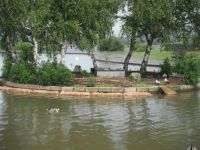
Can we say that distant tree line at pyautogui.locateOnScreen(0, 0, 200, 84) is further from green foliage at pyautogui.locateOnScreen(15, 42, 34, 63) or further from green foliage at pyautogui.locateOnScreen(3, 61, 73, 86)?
green foliage at pyautogui.locateOnScreen(3, 61, 73, 86)

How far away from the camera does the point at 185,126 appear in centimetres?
1983

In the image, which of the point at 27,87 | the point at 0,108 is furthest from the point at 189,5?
the point at 0,108

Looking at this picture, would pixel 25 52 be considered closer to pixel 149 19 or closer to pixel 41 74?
pixel 41 74

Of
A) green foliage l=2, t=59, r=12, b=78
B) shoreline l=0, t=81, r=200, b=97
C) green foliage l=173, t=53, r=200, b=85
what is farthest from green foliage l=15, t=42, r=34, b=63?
green foliage l=173, t=53, r=200, b=85

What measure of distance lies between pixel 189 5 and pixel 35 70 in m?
12.3

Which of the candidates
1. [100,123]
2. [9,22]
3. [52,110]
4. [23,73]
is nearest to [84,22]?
[9,22]

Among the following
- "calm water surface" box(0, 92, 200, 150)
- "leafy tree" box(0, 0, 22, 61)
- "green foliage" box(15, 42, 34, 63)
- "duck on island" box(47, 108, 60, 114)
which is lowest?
"calm water surface" box(0, 92, 200, 150)

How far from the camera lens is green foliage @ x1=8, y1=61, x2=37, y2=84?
1241 inches

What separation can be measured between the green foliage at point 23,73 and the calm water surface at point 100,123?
3142 mm

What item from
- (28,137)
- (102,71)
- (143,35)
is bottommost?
(28,137)

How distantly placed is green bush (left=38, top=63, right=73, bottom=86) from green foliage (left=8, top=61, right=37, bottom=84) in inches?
27.6

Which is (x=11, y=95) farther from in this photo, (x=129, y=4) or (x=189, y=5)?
(x=189, y=5)

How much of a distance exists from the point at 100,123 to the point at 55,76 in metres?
10.4

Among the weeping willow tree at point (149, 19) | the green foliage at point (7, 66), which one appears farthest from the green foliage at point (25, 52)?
the weeping willow tree at point (149, 19)
